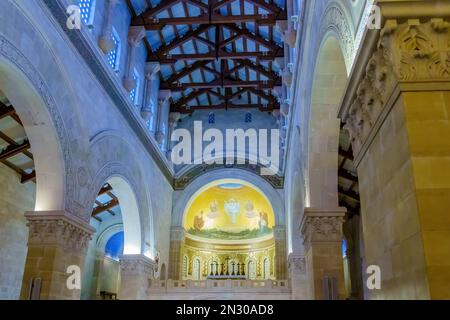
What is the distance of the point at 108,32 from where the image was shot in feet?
41.8

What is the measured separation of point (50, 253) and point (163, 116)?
38.1 ft

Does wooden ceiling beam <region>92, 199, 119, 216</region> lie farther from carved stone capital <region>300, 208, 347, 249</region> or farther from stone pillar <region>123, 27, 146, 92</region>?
carved stone capital <region>300, 208, 347, 249</region>

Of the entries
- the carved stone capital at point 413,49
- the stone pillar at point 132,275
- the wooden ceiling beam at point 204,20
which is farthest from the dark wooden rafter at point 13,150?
the carved stone capital at point 413,49

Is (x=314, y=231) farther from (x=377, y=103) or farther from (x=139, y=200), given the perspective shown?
(x=139, y=200)

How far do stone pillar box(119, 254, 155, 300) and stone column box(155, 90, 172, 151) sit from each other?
16.3 feet

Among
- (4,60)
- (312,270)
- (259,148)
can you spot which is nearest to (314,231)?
(312,270)

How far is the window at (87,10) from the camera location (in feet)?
38.4

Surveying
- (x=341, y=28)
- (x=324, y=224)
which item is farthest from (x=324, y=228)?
(x=341, y=28)

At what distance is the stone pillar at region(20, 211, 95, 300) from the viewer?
374 inches

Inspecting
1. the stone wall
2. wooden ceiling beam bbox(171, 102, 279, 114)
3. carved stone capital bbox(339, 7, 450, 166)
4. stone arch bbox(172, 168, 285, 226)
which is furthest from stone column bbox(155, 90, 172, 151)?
carved stone capital bbox(339, 7, 450, 166)

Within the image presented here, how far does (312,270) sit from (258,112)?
14817mm

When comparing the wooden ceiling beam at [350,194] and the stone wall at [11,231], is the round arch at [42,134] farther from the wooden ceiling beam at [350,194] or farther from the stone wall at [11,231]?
the wooden ceiling beam at [350,194]

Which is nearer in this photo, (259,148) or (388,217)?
(388,217)

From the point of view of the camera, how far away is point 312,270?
383 inches
